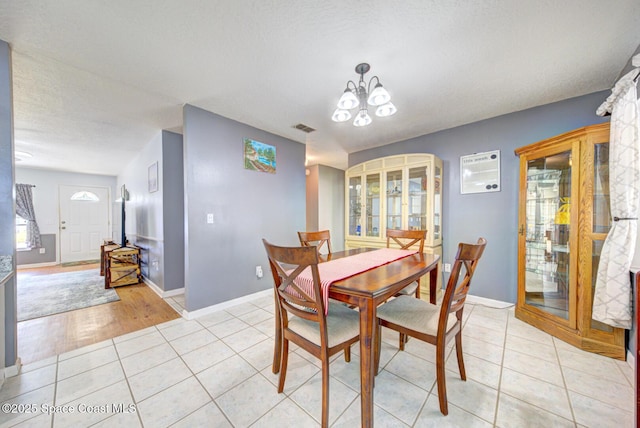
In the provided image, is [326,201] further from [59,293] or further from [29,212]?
[29,212]

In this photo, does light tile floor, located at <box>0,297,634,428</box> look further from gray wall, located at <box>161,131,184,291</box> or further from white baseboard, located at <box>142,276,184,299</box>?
gray wall, located at <box>161,131,184,291</box>

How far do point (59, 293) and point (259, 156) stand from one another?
3636mm

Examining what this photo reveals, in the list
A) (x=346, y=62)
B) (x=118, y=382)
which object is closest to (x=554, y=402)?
(x=346, y=62)

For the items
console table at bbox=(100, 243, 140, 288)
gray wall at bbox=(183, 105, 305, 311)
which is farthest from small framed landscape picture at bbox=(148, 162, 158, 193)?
gray wall at bbox=(183, 105, 305, 311)

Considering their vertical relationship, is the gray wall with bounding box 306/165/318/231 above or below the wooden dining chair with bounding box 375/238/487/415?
above

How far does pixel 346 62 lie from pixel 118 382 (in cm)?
288

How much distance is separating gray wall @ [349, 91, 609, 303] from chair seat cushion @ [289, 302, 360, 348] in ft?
7.81

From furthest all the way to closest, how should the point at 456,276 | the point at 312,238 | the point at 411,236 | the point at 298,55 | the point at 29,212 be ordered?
the point at 29,212 < the point at 411,236 < the point at 312,238 < the point at 298,55 < the point at 456,276

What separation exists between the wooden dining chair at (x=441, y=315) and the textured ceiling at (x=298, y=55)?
144 cm

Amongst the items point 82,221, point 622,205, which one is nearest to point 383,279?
point 622,205

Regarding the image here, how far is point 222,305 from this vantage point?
9.15ft

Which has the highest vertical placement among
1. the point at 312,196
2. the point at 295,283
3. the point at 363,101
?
the point at 363,101

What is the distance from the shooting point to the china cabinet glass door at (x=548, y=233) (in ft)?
7.13

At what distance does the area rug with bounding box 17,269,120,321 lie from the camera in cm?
282
